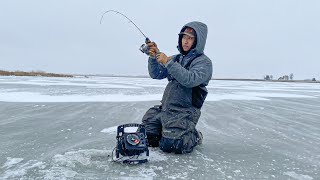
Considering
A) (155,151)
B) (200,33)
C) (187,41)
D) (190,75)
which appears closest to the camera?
(190,75)

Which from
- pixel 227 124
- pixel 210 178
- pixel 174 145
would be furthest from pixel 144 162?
pixel 227 124

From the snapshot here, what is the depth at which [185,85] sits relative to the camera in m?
3.21

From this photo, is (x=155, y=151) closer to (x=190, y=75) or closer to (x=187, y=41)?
(x=190, y=75)

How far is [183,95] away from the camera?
3.43 m

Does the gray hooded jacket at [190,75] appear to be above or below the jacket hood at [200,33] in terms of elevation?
below

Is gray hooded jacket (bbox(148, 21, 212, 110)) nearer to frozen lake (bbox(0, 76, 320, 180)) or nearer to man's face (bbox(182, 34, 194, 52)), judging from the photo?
Result: man's face (bbox(182, 34, 194, 52))

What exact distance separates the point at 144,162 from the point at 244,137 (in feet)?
6.53

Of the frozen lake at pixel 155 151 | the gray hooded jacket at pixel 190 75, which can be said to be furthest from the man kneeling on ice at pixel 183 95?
the frozen lake at pixel 155 151

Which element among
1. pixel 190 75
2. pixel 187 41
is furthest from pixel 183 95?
pixel 187 41

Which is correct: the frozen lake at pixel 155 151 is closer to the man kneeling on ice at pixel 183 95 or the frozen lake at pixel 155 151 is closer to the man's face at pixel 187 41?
the man kneeling on ice at pixel 183 95

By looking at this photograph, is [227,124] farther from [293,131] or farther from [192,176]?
[192,176]

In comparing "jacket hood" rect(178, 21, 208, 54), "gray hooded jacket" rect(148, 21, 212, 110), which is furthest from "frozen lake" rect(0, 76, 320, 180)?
"jacket hood" rect(178, 21, 208, 54)

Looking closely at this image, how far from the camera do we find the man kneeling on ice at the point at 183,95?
322 cm

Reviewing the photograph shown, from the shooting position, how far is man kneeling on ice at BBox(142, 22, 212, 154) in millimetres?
3223
